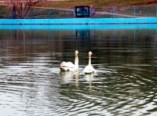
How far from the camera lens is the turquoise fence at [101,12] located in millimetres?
67750

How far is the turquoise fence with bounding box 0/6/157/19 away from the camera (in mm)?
67750

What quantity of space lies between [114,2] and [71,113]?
7221 centimetres

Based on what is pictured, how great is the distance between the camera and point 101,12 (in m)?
71.7

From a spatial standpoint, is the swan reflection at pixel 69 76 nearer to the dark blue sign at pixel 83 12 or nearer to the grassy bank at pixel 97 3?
the dark blue sign at pixel 83 12

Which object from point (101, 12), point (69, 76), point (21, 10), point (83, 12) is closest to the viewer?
point (69, 76)

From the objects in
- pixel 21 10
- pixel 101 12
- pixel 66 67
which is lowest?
pixel 66 67

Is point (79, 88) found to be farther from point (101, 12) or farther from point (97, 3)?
point (97, 3)

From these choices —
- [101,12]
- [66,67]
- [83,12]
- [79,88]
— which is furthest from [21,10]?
[79,88]

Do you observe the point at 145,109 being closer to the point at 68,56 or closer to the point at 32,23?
the point at 68,56

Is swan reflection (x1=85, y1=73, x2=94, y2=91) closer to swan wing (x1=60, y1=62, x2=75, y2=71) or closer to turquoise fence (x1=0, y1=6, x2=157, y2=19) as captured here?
swan wing (x1=60, y1=62, x2=75, y2=71)

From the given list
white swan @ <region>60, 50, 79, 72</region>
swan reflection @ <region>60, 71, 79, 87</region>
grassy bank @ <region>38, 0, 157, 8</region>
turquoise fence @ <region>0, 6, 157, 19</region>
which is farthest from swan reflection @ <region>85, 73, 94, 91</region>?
grassy bank @ <region>38, 0, 157, 8</region>

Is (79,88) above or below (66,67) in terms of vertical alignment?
below

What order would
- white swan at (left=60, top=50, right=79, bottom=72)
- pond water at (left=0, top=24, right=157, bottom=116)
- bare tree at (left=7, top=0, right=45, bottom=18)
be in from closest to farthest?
pond water at (left=0, top=24, right=157, bottom=116), white swan at (left=60, top=50, right=79, bottom=72), bare tree at (left=7, top=0, right=45, bottom=18)

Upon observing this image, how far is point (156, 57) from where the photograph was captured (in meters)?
25.0
